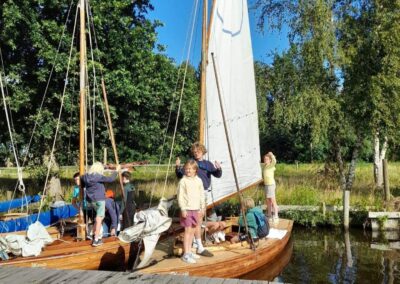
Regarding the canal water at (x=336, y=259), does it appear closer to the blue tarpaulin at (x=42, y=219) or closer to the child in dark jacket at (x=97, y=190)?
the child in dark jacket at (x=97, y=190)

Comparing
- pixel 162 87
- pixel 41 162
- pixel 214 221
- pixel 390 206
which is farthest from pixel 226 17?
pixel 41 162

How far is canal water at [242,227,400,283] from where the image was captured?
9094mm

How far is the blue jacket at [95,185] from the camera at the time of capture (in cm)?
884

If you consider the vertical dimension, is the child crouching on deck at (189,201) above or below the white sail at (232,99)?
below

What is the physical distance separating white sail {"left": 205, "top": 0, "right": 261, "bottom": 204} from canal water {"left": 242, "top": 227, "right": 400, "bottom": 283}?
6.29 ft

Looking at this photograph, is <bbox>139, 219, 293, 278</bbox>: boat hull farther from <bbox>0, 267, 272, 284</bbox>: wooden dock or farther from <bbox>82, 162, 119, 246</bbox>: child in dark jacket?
<bbox>82, 162, 119, 246</bbox>: child in dark jacket

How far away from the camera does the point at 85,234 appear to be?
9242mm

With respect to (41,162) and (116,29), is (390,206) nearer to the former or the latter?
(116,29)

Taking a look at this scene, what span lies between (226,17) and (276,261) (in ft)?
17.7

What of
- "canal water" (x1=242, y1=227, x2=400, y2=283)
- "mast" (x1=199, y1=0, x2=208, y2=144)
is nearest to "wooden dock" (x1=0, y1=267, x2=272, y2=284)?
"canal water" (x1=242, y1=227, x2=400, y2=283)

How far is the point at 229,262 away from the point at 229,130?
11.0 feet

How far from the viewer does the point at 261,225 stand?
31.6ft

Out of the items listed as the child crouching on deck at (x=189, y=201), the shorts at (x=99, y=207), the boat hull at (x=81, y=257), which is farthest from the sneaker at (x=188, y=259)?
the shorts at (x=99, y=207)

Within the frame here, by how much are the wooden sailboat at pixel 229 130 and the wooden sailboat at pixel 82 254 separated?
2.58 feet
